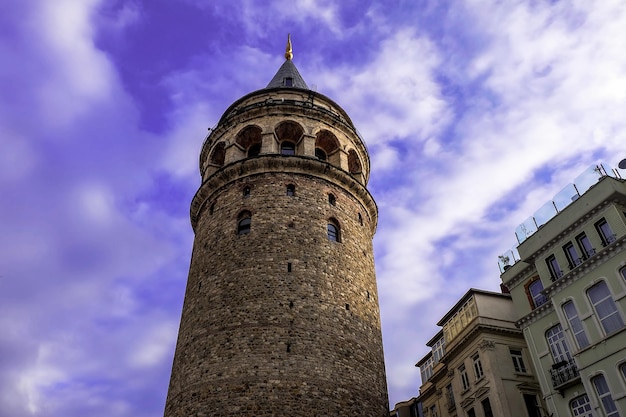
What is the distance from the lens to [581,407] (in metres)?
16.3

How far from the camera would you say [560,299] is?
1752 centimetres

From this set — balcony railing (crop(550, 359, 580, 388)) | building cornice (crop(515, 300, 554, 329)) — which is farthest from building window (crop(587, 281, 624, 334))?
building cornice (crop(515, 300, 554, 329))

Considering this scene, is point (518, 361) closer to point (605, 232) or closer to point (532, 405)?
point (532, 405)

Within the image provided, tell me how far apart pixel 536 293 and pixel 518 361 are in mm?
3085

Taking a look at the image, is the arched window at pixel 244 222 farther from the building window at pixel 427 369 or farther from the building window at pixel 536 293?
the building window at pixel 427 369

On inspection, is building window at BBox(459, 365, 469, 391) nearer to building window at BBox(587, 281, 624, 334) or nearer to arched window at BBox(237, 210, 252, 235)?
building window at BBox(587, 281, 624, 334)

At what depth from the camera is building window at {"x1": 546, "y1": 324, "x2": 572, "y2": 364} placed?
17438 millimetres

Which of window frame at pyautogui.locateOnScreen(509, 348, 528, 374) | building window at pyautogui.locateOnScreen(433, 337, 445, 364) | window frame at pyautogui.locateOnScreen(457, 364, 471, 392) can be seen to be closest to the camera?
window frame at pyautogui.locateOnScreen(509, 348, 528, 374)

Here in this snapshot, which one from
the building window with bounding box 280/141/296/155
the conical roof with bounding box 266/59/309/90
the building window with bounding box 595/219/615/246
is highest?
the conical roof with bounding box 266/59/309/90

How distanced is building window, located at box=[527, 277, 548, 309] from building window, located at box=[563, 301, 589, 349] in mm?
1751

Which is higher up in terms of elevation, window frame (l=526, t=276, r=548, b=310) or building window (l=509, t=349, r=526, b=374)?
window frame (l=526, t=276, r=548, b=310)

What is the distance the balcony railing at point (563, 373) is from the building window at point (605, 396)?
100cm

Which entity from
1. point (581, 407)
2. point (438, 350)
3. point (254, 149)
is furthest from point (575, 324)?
point (254, 149)

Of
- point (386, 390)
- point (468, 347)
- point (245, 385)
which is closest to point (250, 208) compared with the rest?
point (245, 385)
